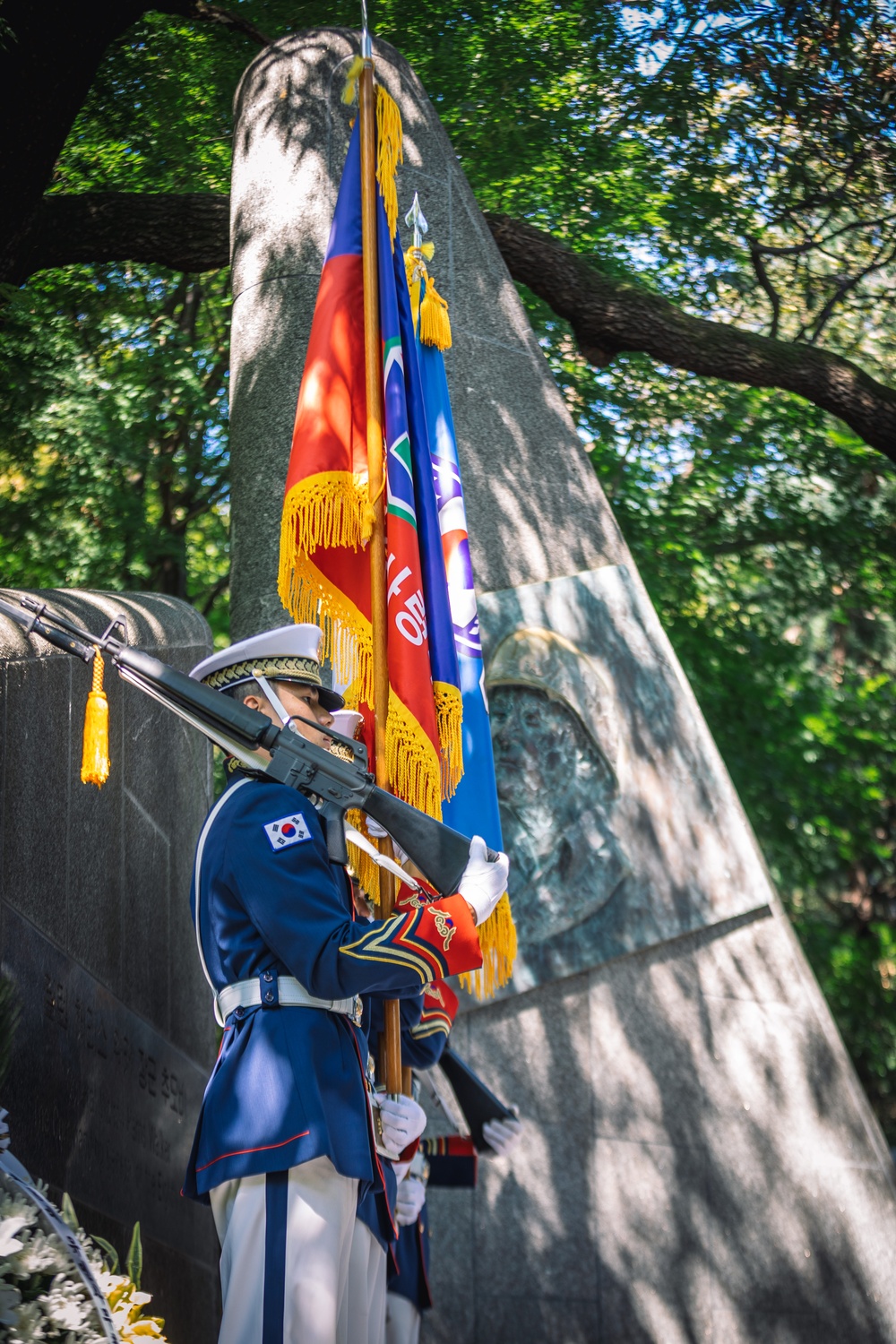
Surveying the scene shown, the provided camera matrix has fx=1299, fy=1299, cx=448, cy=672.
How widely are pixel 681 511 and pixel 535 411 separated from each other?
464 cm

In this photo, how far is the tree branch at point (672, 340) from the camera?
8125 mm

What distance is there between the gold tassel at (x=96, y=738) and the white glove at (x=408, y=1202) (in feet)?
4.37

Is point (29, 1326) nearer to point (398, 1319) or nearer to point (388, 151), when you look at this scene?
point (398, 1319)

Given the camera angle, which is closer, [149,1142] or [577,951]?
[149,1142]

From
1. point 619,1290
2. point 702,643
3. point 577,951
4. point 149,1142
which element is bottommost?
point 619,1290

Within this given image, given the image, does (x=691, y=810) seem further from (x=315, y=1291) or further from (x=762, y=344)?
(x=762, y=344)

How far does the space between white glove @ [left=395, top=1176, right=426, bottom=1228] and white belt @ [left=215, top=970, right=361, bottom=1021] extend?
2.51 feet

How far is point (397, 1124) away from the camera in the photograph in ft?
10.2

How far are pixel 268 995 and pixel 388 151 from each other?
9.45 feet

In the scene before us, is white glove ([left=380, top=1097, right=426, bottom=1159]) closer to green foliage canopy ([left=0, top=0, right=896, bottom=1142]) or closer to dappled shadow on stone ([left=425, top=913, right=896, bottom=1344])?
dappled shadow on stone ([left=425, top=913, right=896, bottom=1344])

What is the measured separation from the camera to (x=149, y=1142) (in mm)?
3832

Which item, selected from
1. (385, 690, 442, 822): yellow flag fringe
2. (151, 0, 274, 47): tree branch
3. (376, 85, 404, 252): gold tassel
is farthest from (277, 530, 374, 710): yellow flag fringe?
(151, 0, 274, 47): tree branch

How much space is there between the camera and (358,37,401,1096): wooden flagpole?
3.34 metres

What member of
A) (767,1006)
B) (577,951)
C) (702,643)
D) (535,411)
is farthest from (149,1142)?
(702,643)
